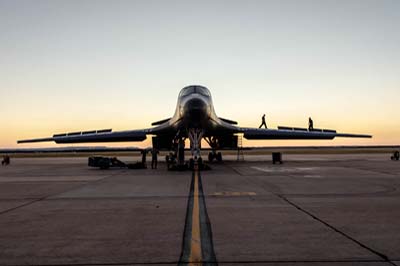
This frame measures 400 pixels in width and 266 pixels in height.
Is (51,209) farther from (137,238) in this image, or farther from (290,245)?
(290,245)

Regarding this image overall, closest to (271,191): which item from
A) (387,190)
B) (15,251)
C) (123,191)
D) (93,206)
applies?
(387,190)

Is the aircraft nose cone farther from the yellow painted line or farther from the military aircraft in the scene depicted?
the yellow painted line

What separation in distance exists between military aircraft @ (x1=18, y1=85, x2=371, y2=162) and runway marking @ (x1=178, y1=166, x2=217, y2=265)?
12161mm

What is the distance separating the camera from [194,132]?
782 inches

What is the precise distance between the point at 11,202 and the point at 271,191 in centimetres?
632

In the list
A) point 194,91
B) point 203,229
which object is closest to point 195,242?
point 203,229

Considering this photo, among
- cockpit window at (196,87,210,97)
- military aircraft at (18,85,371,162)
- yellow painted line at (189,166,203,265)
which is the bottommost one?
yellow painted line at (189,166,203,265)

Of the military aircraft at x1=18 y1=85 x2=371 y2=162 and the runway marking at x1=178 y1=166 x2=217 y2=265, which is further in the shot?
the military aircraft at x1=18 y1=85 x2=371 y2=162

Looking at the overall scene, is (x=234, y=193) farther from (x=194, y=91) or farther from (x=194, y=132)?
(x=194, y=91)

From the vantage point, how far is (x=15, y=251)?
4.16m

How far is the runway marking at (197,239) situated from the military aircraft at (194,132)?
1216 cm

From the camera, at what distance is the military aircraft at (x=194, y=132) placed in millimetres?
19234

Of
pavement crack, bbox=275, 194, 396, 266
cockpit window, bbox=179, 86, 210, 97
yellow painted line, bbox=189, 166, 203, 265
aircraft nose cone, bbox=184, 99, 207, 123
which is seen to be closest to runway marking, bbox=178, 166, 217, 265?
yellow painted line, bbox=189, 166, 203, 265

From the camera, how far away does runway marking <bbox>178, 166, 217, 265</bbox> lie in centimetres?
380
